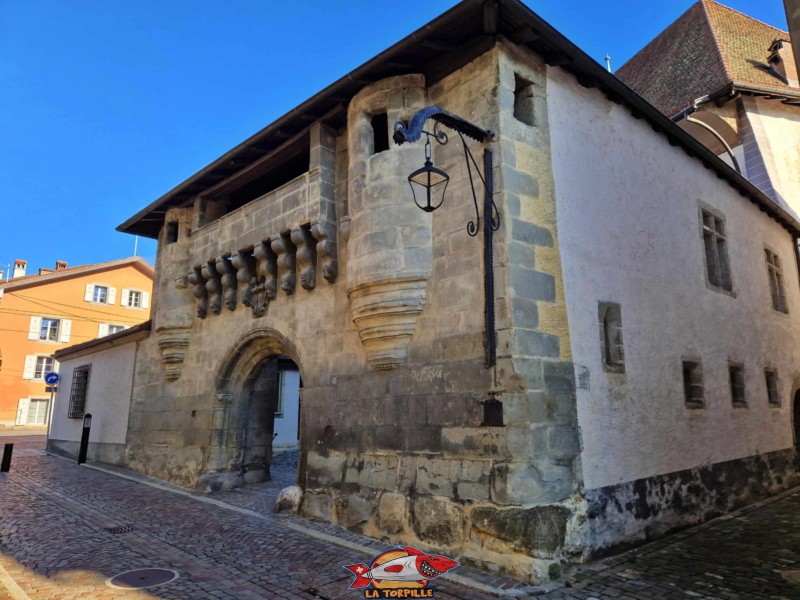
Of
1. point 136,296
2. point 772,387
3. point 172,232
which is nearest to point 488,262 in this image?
point 772,387

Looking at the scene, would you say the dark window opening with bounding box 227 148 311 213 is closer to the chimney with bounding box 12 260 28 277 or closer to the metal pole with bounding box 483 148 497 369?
the metal pole with bounding box 483 148 497 369

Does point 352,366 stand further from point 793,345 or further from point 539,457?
point 793,345

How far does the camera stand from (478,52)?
6.26m

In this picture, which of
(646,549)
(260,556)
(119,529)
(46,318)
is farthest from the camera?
(46,318)

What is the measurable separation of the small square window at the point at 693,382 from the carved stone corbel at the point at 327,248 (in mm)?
5166

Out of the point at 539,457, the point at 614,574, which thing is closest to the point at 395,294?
the point at 539,457

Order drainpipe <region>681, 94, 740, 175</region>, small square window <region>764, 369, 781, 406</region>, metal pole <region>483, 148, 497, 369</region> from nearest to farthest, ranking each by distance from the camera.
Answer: metal pole <region>483, 148, 497, 369</region>, small square window <region>764, 369, 781, 406</region>, drainpipe <region>681, 94, 740, 175</region>

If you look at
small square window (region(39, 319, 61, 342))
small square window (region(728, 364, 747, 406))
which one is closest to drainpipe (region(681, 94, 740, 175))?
small square window (region(728, 364, 747, 406))

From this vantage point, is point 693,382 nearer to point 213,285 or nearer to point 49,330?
point 213,285

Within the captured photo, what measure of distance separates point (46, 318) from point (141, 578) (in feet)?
95.7

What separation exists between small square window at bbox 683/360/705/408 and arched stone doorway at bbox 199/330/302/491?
5.96 m

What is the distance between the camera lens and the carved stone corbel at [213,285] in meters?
9.83

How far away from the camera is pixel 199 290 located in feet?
33.6

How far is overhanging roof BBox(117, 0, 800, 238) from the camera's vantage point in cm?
591
